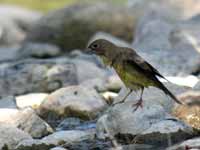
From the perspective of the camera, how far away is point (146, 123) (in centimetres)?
759

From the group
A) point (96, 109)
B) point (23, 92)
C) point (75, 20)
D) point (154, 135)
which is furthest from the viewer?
point (75, 20)

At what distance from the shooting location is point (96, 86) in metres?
11.2

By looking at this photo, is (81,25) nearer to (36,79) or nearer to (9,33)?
(9,33)

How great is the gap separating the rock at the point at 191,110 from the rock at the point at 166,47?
9.52 feet

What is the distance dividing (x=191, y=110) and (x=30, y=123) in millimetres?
1762

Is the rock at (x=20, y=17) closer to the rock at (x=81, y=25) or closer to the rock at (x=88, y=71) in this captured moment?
the rock at (x=81, y=25)

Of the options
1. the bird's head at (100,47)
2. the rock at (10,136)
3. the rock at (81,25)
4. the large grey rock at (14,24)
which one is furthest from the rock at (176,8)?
the rock at (10,136)

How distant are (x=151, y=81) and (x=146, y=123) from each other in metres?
0.47

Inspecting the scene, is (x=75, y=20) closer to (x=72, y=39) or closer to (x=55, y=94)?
(x=72, y=39)

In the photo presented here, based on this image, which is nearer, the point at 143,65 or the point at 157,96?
the point at 143,65

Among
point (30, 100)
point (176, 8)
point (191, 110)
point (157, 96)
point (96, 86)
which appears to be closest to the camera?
point (191, 110)

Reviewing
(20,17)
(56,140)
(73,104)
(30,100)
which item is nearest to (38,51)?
(30,100)

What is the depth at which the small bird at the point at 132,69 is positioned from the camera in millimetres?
7785

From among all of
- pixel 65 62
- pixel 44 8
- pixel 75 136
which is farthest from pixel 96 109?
pixel 44 8
